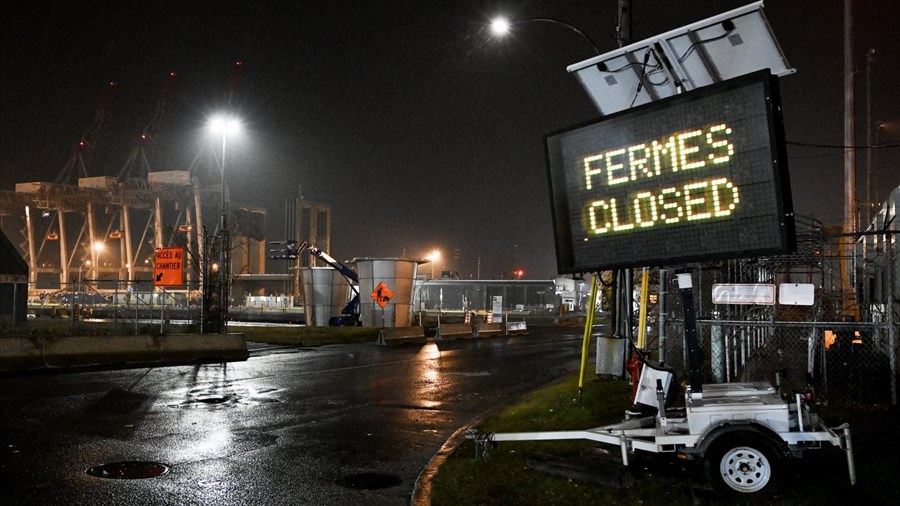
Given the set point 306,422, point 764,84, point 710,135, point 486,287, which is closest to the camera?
point 764,84

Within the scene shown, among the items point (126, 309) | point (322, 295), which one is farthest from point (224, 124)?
point (126, 309)

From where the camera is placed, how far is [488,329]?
35.6m

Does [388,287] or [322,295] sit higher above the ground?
[388,287]

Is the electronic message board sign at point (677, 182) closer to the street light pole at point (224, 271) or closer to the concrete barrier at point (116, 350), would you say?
the concrete barrier at point (116, 350)

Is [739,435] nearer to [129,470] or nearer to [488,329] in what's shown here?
[129,470]

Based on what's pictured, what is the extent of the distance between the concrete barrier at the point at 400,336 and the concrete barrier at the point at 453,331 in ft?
4.86

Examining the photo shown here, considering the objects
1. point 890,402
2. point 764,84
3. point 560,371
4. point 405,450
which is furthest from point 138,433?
point 560,371

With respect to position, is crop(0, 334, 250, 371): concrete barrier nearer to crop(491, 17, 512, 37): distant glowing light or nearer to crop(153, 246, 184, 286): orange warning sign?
crop(153, 246, 184, 286): orange warning sign

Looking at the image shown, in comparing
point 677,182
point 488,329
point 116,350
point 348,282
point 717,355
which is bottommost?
point 488,329

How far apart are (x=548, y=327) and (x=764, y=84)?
3924cm

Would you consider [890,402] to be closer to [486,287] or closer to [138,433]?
[138,433]

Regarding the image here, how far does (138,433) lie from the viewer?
31.5 feet

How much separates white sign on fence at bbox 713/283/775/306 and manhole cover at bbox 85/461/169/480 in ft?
23.4

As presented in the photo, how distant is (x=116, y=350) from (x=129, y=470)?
457 inches
